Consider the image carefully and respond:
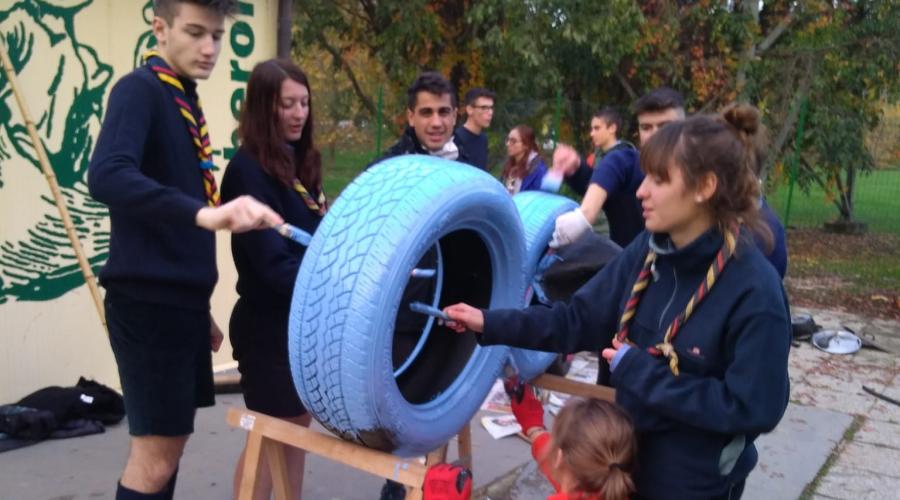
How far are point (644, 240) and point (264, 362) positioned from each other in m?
1.32

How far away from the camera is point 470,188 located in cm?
224

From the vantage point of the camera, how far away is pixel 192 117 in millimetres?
2361

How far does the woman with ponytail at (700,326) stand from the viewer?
6.07 ft

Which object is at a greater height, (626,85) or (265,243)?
(626,85)

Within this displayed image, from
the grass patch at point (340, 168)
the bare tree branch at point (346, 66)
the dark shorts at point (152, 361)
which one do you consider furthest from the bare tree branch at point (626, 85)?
the dark shorts at point (152, 361)

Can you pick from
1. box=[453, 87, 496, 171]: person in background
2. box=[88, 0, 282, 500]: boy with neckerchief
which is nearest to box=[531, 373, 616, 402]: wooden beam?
box=[88, 0, 282, 500]: boy with neckerchief

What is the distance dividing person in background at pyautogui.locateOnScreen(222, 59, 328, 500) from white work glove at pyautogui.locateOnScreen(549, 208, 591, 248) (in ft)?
2.78

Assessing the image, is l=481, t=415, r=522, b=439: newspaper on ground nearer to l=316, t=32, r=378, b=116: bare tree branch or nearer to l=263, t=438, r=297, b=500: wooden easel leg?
l=263, t=438, r=297, b=500: wooden easel leg

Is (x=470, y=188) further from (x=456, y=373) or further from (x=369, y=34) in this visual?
(x=369, y=34)

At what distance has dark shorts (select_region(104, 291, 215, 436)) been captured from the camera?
2334mm

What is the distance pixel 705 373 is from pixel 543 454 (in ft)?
1.57

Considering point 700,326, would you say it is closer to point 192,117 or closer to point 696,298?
point 696,298

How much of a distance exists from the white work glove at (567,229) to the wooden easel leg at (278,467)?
3.98ft

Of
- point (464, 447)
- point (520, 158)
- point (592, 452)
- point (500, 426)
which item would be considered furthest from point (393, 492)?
point (520, 158)
